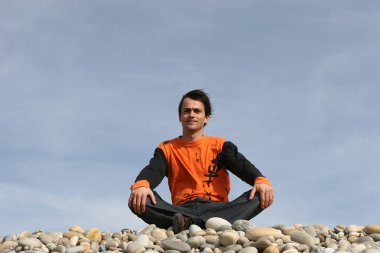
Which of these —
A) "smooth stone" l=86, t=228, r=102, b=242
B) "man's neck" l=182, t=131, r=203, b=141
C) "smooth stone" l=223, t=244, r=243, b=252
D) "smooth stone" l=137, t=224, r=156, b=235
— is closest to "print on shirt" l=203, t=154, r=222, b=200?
"man's neck" l=182, t=131, r=203, b=141

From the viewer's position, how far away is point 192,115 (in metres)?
6.23

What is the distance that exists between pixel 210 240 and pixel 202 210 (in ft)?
3.00

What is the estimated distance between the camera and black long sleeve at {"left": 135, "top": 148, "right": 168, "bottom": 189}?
238 inches

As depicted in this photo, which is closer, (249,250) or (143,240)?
(249,250)

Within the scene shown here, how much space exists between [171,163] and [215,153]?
45cm

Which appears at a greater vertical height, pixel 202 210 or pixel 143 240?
pixel 202 210

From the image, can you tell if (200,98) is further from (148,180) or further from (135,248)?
(135,248)

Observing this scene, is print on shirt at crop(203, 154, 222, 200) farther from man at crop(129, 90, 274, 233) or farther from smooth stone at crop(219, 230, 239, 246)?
smooth stone at crop(219, 230, 239, 246)

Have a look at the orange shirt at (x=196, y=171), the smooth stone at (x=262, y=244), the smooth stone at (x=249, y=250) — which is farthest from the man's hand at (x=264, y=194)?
the smooth stone at (x=249, y=250)

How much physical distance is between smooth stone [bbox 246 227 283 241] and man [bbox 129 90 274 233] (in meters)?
0.82

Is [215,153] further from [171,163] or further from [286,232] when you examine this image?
[286,232]

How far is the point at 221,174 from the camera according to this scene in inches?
245

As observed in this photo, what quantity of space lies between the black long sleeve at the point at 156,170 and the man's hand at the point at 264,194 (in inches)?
35.7

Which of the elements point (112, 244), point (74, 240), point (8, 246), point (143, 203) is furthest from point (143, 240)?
point (8, 246)
